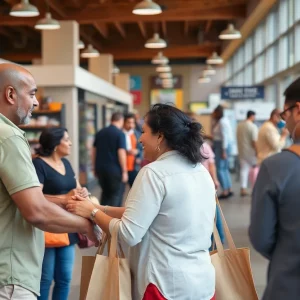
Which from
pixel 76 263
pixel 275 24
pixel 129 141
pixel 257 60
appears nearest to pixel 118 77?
pixel 257 60

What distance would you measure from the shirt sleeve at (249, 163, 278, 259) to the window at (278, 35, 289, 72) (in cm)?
1134

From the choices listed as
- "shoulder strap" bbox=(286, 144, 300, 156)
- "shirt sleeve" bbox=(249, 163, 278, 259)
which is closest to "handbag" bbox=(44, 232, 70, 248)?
"shirt sleeve" bbox=(249, 163, 278, 259)

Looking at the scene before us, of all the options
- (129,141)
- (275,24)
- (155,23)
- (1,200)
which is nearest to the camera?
(1,200)

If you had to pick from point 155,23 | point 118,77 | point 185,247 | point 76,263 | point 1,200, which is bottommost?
point 76,263

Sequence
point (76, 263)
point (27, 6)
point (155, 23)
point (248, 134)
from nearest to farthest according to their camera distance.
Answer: point (76, 263)
point (27, 6)
point (248, 134)
point (155, 23)

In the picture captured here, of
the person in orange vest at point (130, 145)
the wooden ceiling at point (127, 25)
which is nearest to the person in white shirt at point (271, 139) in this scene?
the person in orange vest at point (130, 145)

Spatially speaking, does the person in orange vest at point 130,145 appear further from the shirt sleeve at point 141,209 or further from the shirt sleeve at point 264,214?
the shirt sleeve at point 264,214

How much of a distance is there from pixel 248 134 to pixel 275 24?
12.1 ft

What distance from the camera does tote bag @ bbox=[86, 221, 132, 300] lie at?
2406mm

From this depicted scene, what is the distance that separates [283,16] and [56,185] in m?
10.4

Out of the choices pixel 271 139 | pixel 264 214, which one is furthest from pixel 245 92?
pixel 264 214

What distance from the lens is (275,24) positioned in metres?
14.4

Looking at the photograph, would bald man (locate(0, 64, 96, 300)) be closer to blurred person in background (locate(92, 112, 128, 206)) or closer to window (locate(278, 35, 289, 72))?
blurred person in background (locate(92, 112, 128, 206))

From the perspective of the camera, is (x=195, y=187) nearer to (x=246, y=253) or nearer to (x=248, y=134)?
(x=246, y=253)
